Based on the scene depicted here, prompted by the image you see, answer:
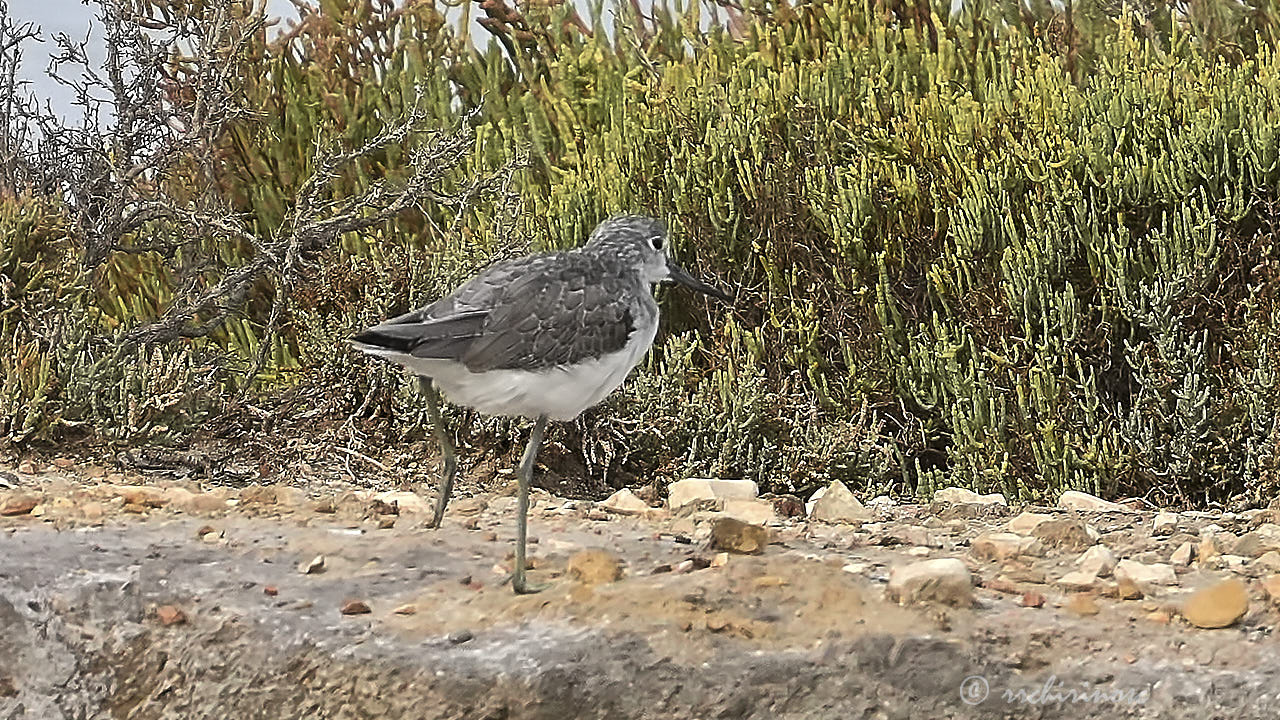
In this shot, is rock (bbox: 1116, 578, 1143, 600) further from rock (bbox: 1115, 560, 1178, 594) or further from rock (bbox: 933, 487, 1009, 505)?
rock (bbox: 933, 487, 1009, 505)

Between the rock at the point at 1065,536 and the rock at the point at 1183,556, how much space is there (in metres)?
0.19

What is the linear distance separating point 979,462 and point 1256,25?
4.89 meters

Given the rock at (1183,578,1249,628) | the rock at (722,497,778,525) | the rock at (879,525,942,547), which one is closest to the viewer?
the rock at (1183,578,1249,628)

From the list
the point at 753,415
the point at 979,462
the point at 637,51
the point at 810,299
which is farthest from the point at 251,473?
the point at 637,51

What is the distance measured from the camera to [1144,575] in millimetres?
3100

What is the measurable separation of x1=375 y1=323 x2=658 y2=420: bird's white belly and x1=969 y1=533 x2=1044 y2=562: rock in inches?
35.2

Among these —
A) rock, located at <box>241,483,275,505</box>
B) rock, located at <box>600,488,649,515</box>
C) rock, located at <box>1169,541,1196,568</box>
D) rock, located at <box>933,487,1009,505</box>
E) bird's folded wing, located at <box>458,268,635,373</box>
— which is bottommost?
rock, located at <box>933,487,1009,505</box>

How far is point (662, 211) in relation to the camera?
6.56 meters

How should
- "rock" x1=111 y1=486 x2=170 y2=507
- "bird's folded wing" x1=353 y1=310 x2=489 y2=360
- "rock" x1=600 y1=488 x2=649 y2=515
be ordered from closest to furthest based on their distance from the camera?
"bird's folded wing" x1=353 y1=310 x2=489 y2=360
"rock" x1=111 y1=486 x2=170 y2=507
"rock" x1=600 y1=488 x2=649 y2=515

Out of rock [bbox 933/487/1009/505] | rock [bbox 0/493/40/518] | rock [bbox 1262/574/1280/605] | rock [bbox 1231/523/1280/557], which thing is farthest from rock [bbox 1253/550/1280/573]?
rock [bbox 0/493/40/518]

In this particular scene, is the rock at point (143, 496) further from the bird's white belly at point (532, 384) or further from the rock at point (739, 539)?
the rock at point (739, 539)

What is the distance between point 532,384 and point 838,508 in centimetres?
136

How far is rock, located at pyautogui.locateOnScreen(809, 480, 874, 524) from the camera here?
4.13 metres

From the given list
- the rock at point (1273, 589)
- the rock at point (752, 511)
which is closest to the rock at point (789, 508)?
the rock at point (752, 511)
